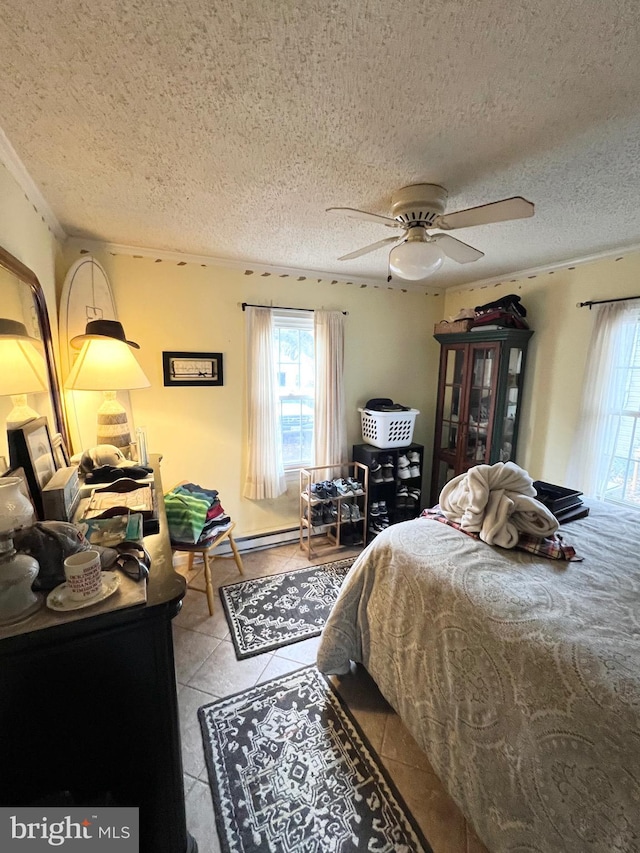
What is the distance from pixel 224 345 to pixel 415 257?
1701 millimetres

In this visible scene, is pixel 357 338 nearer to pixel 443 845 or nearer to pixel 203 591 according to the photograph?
pixel 203 591

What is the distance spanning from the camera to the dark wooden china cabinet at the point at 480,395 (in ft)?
9.21

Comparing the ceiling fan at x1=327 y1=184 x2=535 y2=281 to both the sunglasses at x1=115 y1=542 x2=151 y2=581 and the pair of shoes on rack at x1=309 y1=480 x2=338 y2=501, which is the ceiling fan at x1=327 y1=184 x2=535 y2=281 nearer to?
the sunglasses at x1=115 y1=542 x2=151 y2=581

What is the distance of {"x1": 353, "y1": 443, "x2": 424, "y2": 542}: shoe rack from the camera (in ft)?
10.2

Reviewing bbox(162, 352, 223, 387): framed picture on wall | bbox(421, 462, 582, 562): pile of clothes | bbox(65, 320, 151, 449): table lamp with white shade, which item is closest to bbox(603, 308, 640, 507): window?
bbox(421, 462, 582, 562): pile of clothes

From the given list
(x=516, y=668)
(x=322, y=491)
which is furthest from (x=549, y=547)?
(x=322, y=491)

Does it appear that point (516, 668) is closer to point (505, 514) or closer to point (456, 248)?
point (505, 514)

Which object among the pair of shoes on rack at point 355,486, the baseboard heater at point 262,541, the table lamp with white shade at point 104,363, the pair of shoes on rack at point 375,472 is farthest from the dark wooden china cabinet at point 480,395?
the table lamp with white shade at point 104,363

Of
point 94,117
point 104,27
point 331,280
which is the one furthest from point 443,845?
point 331,280

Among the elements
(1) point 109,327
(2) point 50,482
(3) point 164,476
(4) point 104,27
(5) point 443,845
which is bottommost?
(5) point 443,845

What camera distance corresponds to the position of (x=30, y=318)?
1.43 m

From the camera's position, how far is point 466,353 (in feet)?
10.0

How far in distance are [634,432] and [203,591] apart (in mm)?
3043

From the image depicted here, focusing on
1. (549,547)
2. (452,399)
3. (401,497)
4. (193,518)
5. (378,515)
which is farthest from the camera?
(452,399)
